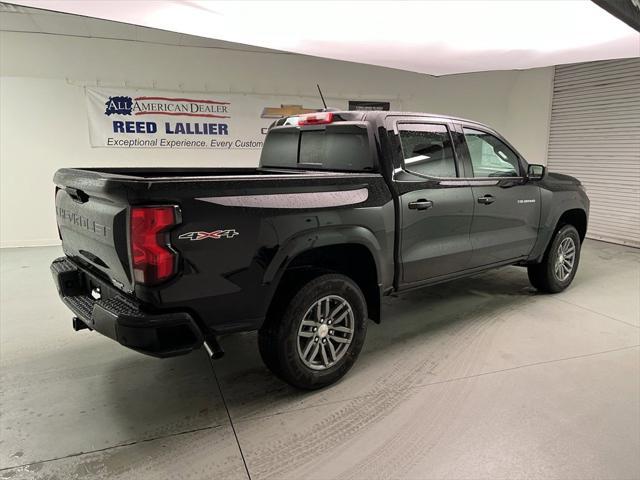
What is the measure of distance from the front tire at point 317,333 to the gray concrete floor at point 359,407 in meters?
0.16

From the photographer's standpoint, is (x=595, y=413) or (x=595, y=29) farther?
(x=595, y=29)

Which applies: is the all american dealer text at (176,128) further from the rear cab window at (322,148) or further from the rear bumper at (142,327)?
the rear bumper at (142,327)

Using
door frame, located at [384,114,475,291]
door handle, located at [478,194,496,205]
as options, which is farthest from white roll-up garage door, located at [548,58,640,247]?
door frame, located at [384,114,475,291]

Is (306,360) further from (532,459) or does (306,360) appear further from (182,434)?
(532,459)

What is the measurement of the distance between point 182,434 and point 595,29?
16.8ft

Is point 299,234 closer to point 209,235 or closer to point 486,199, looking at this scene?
point 209,235

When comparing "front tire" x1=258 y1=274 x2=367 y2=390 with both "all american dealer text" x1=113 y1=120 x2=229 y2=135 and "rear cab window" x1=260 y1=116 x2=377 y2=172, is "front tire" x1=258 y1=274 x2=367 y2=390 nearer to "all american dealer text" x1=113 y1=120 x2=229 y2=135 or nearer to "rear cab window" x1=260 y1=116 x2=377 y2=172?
"rear cab window" x1=260 y1=116 x2=377 y2=172

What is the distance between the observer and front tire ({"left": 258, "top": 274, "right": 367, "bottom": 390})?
2533 mm

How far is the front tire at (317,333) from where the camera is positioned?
253cm

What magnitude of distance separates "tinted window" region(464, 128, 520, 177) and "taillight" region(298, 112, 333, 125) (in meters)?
1.20

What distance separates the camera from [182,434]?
7.75 ft

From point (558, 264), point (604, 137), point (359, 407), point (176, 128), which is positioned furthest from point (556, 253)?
point (176, 128)

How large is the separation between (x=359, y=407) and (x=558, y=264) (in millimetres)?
3102

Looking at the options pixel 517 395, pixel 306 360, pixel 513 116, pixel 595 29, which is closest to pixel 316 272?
pixel 306 360
